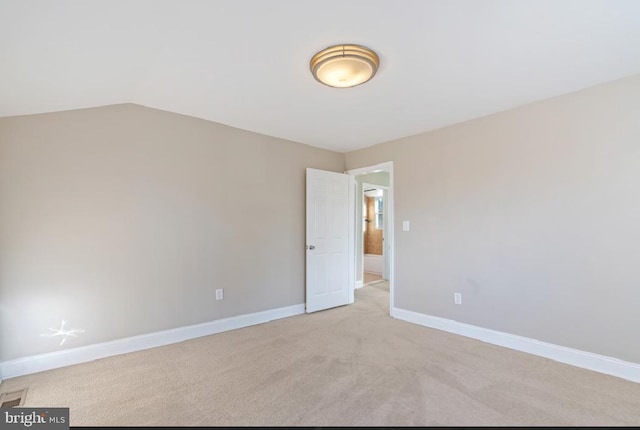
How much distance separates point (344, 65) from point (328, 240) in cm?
277

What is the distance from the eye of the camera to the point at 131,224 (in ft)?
9.49

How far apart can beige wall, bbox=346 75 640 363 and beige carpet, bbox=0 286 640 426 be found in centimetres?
44

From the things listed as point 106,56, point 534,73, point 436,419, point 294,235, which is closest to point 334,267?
point 294,235

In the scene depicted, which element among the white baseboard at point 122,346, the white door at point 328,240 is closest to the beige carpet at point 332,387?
the white baseboard at point 122,346

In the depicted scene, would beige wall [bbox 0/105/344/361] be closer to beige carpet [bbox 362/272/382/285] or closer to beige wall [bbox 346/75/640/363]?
beige wall [bbox 346/75/640/363]

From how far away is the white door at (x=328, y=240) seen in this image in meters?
4.21

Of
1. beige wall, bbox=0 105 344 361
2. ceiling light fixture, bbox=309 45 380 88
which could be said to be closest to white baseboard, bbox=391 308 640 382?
beige wall, bbox=0 105 344 361

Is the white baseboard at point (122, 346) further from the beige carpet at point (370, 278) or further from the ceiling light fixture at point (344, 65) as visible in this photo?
the beige carpet at point (370, 278)

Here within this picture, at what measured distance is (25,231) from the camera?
96.3 inches

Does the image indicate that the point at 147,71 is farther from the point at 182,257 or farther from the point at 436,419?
the point at 436,419

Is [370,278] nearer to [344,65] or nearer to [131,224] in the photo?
[131,224]

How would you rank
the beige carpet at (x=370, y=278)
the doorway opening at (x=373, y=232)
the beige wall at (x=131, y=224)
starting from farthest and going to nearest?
the doorway opening at (x=373, y=232) → the beige carpet at (x=370, y=278) → the beige wall at (x=131, y=224)

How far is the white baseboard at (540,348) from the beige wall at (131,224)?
207 cm

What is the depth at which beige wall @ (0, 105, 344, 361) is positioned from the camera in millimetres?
2447
